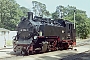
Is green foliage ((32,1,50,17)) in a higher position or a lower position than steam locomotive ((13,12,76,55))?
higher

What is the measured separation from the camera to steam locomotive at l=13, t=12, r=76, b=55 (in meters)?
14.9

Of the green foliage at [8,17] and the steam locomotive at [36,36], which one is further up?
the green foliage at [8,17]

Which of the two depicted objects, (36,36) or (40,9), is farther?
(40,9)

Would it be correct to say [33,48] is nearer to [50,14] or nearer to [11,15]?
[11,15]

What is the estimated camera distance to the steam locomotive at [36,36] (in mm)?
14859

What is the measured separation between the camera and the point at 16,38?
15719 millimetres

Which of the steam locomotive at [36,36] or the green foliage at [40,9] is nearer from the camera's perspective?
the steam locomotive at [36,36]

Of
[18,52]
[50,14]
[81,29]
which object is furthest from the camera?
[50,14]

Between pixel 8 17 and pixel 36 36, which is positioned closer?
pixel 36 36

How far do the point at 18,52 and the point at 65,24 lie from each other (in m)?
5.78

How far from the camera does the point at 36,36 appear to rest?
15.1 m

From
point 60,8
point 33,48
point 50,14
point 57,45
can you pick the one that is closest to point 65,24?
point 57,45

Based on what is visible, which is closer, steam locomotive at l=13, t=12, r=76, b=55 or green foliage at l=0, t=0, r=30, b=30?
steam locomotive at l=13, t=12, r=76, b=55

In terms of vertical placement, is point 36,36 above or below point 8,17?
below
